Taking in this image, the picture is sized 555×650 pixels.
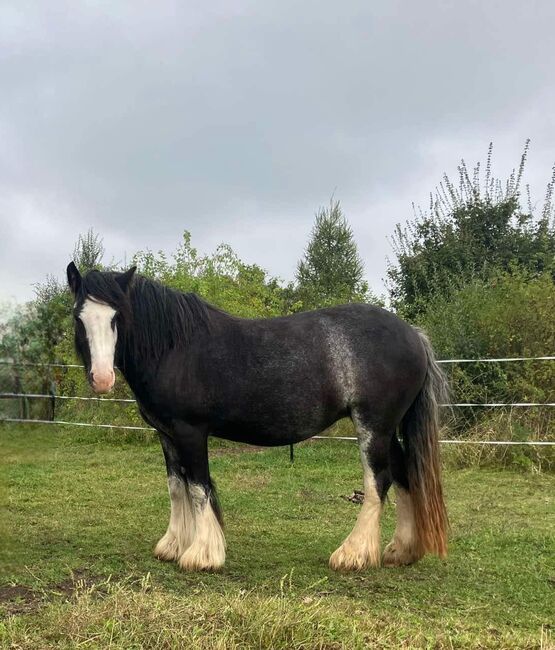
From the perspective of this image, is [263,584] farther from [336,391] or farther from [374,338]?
[374,338]

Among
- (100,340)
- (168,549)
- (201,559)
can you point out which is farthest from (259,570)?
(100,340)

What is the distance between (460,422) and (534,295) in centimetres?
214

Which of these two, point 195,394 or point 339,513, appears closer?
point 195,394

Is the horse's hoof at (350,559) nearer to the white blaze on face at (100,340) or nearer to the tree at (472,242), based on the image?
the white blaze on face at (100,340)

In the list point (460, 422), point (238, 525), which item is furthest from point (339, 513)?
point (460, 422)

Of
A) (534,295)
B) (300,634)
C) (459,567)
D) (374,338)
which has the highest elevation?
(534,295)

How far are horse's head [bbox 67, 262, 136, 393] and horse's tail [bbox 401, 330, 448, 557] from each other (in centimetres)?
209

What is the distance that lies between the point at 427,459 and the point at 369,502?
1.73ft

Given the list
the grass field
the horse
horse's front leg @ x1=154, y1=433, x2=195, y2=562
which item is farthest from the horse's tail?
horse's front leg @ x1=154, y1=433, x2=195, y2=562

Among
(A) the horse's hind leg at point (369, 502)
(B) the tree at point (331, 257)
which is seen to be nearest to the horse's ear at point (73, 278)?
(A) the horse's hind leg at point (369, 502)

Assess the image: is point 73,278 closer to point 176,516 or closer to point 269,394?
point 269,394

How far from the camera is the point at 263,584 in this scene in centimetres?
344

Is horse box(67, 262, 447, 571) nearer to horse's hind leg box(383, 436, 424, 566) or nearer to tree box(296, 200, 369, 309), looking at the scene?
horse's hind leg box(383, 436, 424, 566)

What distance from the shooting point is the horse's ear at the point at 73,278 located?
3668 millimetres
